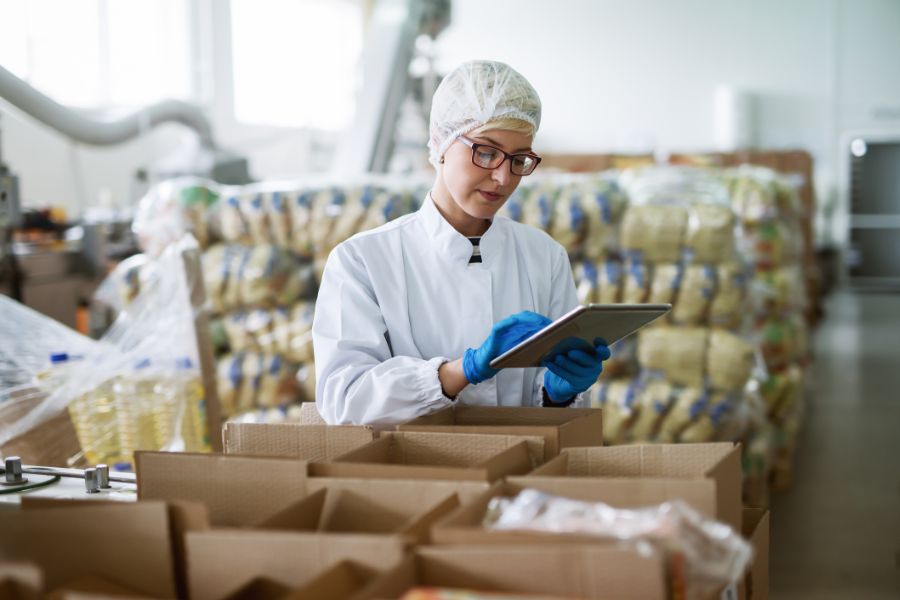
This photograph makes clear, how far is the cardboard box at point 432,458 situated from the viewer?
1.33 metres

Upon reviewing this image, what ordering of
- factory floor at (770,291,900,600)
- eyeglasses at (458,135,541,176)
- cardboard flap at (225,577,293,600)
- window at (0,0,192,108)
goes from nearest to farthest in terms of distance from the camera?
1. cardboard flap at (225,577,293,600)
2. eyeglasses at (458,135,541,176)
3. factory floor at (770,291,900,600)
4. window at (0,0,192,108)

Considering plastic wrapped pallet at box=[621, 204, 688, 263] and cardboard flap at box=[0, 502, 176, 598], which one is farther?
plastic wrapped pallet at box=[621, 204, 688, 263]

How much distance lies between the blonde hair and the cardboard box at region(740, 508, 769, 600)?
3.07 feet

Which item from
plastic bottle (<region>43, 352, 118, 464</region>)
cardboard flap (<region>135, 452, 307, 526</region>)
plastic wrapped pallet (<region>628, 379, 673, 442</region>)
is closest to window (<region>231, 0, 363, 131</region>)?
plastic wrapped pallet (<region>628, 379, 673, 442</region>)

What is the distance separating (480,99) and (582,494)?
105 cm

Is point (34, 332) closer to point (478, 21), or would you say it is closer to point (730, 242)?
point (730, 242)

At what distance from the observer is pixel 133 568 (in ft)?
3.84

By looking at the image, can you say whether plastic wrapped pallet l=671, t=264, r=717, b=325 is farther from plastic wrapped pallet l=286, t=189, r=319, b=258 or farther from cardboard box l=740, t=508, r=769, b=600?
cardboard box l=740, t=508, r=769, b=600

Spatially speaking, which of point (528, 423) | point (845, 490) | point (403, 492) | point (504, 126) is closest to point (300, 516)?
point (403, 492)

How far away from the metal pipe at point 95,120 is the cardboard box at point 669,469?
1782 millimetres

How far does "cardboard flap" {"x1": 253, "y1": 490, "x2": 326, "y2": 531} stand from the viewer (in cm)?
117

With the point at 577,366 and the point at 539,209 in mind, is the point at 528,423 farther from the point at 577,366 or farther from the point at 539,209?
the point at 539,209

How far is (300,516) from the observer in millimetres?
1235

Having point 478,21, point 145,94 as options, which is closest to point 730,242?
point 145,94
